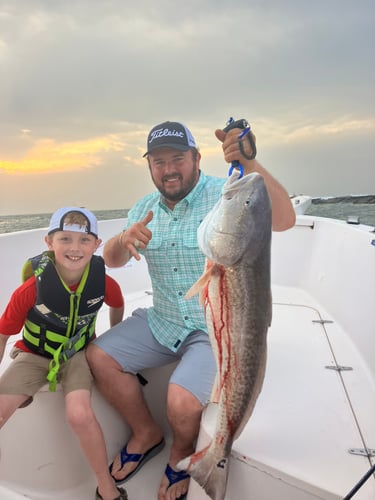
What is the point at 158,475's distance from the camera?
2.54m

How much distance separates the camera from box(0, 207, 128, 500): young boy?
2205 millimetres

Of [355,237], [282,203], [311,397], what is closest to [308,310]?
[355,237]

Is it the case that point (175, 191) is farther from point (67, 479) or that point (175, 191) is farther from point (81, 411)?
point (67, 479)

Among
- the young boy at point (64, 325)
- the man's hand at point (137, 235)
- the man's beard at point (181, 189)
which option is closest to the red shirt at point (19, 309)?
the young boy at point (64, 325)

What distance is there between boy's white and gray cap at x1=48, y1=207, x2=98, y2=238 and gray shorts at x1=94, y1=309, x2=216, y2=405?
2.67ft

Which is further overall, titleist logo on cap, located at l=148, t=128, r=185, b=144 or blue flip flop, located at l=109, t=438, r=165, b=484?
titleist logo on cap, located at l=148, t=128, r=185, b=144

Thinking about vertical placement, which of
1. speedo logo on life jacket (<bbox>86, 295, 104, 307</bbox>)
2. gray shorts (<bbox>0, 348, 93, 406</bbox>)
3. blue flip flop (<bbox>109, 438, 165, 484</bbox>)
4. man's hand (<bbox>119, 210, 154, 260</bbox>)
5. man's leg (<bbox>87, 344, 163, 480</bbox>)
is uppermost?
man's hand (<bbox>119, 210, 154, 260</bbox>)

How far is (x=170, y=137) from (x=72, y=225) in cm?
99

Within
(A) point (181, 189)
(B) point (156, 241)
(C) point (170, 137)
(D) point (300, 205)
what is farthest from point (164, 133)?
(D) point (300, 205)

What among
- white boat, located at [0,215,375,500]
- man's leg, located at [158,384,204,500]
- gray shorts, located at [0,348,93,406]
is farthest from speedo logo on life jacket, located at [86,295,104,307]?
man's leg, located at [158,384,204,500]

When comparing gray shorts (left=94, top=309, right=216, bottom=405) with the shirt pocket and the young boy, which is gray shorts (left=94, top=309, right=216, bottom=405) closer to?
the young boy

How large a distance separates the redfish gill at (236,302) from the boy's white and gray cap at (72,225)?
53.1 inches

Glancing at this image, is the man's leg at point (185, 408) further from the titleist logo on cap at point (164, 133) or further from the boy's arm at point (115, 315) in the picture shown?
the titleist logo on cap at point (164, 133)

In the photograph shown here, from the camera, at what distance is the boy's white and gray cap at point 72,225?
257 cm
